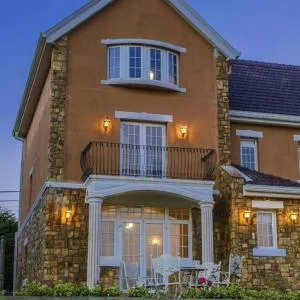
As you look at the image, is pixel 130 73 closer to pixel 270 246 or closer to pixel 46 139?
pixel 46 139

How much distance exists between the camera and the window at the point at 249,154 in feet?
71.8

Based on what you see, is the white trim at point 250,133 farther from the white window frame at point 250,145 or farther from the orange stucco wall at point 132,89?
the orange stucco wall at point 132,89

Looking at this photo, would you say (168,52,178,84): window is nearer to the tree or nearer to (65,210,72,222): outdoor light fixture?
(65,210,72,222): outdoor light fixture

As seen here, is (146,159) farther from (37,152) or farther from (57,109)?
(37,152)

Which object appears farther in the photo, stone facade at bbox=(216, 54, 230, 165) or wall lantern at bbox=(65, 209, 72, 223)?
stone facade at bbox=(216, 54, 230, 165)

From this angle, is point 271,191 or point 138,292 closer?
point 138,292

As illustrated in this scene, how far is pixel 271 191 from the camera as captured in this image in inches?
742

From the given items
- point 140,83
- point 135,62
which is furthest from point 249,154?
point 135,62

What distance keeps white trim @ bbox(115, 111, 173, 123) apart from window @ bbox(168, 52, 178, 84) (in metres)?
1.26

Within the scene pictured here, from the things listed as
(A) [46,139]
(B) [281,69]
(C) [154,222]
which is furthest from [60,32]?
(B) [281,69]

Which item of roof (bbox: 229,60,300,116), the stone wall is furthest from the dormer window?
the stone wall

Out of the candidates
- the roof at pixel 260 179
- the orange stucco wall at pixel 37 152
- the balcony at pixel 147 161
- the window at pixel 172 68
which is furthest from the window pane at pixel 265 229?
the orange stucco wall at pixel 37 152

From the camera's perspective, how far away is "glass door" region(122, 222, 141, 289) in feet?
60.5

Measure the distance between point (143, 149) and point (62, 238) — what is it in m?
3.58
